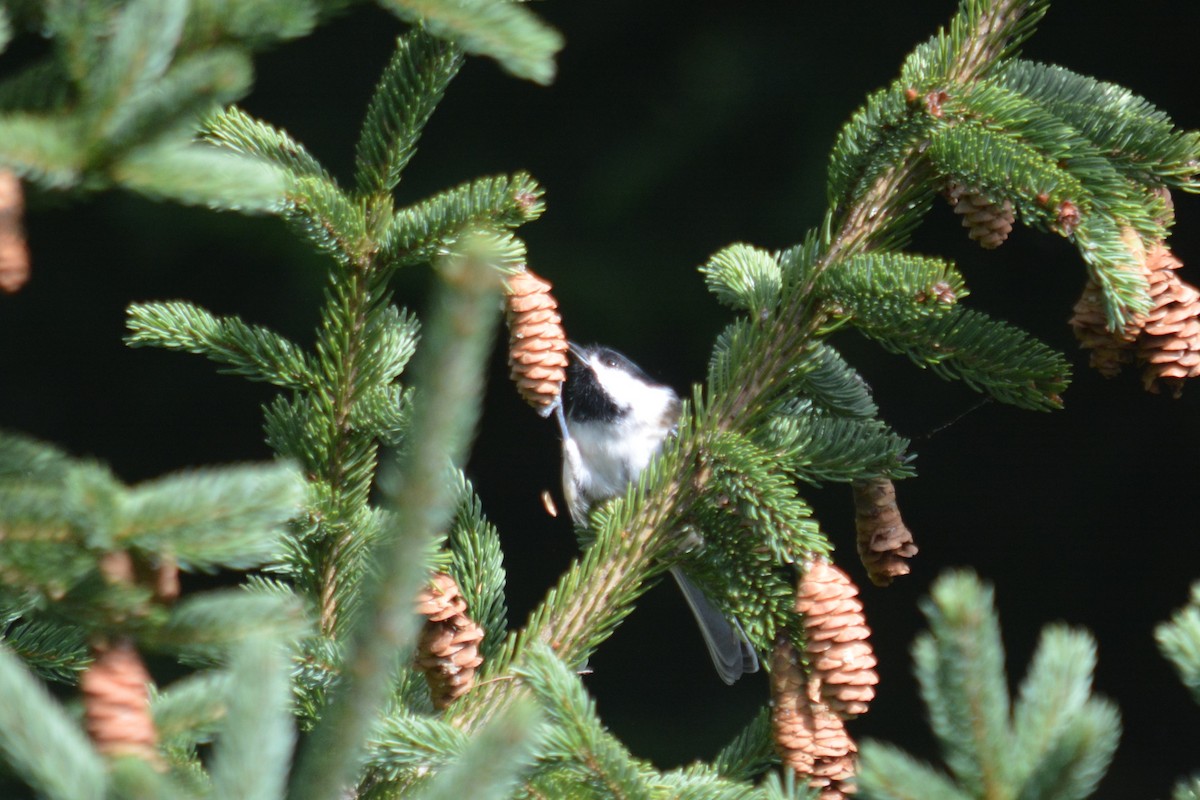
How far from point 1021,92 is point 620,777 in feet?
1.78

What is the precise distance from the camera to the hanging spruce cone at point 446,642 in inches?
33.9

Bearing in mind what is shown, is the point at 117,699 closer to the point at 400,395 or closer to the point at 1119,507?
the point at 400,395

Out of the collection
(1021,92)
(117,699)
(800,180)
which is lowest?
(800,180)

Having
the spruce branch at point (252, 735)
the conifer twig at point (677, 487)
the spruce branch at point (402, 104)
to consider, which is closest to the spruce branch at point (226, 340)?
the spruce branch at point (402, 104)

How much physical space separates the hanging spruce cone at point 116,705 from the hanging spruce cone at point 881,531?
2.02 ft

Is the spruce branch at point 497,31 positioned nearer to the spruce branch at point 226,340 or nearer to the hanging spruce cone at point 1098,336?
the spruce branch at point 226,340

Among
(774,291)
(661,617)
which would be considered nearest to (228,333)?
(774,291)

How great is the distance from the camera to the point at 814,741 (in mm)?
835

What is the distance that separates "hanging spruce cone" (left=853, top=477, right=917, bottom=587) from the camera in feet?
3.17

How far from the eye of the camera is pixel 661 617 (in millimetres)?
2918

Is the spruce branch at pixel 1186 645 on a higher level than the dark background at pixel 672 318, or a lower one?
higher

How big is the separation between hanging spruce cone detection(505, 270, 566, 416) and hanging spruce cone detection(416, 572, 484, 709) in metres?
0.18

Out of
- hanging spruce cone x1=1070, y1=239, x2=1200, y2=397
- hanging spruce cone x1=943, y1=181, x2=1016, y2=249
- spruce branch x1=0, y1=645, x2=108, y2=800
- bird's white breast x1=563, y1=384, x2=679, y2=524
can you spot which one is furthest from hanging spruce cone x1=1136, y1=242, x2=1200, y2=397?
bird's white breast x1=563, y1=384, x2=679, y2=524

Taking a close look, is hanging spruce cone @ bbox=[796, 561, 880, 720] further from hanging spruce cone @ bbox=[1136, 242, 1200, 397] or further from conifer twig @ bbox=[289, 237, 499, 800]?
conifer twig @ bbox=[289, 237, 499, 800]
